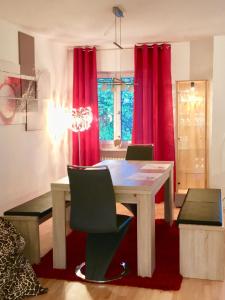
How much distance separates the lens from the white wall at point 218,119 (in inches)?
210

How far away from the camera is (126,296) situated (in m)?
2.95

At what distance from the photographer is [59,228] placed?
342 cm


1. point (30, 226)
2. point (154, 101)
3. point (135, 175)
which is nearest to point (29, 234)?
point (30, 226)

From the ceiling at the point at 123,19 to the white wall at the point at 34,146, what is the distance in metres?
0.26

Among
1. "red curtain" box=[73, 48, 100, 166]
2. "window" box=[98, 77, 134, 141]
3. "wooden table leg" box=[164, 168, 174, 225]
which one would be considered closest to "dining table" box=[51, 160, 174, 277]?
"wooden table leg" box=[164, 168, 174, 225]

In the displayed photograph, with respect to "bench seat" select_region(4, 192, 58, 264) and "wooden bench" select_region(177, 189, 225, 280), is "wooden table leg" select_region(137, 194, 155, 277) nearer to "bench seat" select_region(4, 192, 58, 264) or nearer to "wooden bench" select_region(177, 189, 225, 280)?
"wooden bench" select_region(177, 189, 225, 280)

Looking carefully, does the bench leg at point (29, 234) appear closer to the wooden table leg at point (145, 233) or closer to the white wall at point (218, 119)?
the wooden table leg at point (145, 233)

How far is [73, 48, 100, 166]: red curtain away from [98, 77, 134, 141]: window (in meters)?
0.21

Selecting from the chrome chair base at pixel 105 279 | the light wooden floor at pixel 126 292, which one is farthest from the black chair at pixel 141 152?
the light wooden floor at pixel 126 292

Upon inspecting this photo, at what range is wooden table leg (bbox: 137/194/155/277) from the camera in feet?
10.4

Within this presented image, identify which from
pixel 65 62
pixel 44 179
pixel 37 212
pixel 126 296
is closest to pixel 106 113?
pixel 65 62

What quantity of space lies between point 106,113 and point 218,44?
6.56 feet

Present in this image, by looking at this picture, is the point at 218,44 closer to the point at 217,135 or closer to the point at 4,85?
the point at 217,135

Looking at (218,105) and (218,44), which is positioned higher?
(218,44)
